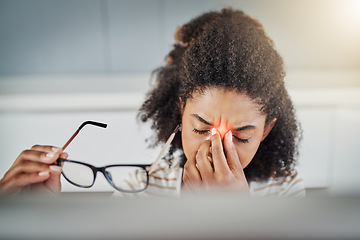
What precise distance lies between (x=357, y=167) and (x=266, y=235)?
302mm

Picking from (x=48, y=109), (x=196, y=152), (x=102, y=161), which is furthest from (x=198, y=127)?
(x=48, y=109)

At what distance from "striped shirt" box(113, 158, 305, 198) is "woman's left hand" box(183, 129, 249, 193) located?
6cm

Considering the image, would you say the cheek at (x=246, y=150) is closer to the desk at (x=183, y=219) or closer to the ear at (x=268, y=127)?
the ear at (x=268, y=127)

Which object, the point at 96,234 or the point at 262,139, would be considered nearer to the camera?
→ the point at 96,234

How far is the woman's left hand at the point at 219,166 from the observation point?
441 millimetres

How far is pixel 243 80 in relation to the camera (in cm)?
45

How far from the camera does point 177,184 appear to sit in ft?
1.88

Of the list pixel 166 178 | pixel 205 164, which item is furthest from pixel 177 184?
pixel 205 164

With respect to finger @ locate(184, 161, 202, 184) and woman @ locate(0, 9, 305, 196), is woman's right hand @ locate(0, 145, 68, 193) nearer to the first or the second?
woman @ locate(0, 9, 305, 196)

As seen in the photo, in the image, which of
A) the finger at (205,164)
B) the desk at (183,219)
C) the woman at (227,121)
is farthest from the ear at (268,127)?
the desk at (183,219)

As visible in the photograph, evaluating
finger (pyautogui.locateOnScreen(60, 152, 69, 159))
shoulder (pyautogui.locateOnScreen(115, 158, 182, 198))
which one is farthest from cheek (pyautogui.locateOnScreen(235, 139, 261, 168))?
finger (pyautogui.locateOnScreen(60, 152, 69, 159))

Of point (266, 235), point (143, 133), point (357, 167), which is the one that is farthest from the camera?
point (143, 133)

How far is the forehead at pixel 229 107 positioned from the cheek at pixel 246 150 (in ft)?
0.12

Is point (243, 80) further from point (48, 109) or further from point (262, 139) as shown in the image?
point (48, 109)
